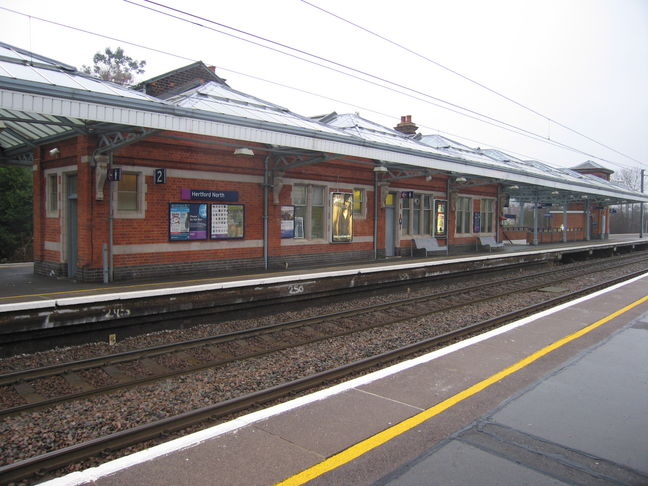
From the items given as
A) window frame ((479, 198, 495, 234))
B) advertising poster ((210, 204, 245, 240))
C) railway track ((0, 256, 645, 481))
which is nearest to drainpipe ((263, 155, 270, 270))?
advertising poster ((210, 204, 245, 240))

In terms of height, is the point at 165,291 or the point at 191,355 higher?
the point at 165,291

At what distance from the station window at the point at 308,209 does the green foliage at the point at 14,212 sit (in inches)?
545

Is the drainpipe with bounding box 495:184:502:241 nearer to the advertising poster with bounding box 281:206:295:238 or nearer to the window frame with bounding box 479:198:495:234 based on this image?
the window frame with bounding box 479:198:495:234

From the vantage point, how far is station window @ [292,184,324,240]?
1541 cm

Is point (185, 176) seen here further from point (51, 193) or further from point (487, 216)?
point (487, 216)

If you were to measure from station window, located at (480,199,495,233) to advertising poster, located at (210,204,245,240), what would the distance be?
15.4m

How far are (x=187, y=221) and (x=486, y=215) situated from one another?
17.7m

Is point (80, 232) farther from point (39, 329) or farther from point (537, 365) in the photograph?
point (537, 365)

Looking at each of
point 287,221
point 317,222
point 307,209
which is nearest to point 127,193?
point 287,221

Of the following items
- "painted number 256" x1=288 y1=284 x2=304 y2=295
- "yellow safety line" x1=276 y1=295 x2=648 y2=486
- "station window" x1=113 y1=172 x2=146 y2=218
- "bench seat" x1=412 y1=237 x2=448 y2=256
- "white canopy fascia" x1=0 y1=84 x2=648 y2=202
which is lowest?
"yellow safety line" x1=276 y1=295 x2=648 y2=486

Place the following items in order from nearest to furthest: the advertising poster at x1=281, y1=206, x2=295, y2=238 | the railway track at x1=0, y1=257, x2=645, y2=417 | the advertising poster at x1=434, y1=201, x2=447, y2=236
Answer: the railway track at x1=0, y1=257, x2=645, y2=417, the advertising poster at x1=281, y1=206, x2=295, y2=238, the advertising poster at x1=434, y1=201, x2=447, y2=236

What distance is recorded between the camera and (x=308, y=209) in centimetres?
1562

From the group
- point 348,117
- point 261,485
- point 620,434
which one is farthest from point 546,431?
point 348,117

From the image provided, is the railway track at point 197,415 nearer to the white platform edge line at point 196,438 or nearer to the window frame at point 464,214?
the white platform edge line at point 196,438
